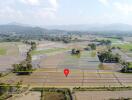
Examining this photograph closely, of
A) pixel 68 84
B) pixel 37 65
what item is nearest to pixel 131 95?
pixel 68 84

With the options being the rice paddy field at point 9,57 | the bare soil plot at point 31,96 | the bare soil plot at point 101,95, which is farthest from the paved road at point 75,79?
the rice paddy field at point 9,57

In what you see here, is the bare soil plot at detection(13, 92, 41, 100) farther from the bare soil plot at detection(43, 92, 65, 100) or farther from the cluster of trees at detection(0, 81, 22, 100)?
the cluster of trees at detection(0, 81, 22, 100)

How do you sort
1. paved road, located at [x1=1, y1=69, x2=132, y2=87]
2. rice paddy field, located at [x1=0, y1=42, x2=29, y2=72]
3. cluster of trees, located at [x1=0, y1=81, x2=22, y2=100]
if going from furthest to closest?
rice paddy field, located at [x1=0, y1=42, x2=29, y2=72] → paved road, located at [x1=1, y1=69, x2=132, y2=87] → cluster of trees, located at [x1=0, y1=81, x2=22, y2=100]

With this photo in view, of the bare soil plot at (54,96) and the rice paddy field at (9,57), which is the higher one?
the bare soil plot at (54,96)

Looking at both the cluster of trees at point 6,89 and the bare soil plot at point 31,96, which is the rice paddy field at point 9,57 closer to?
the cluster of trees at point 6,89

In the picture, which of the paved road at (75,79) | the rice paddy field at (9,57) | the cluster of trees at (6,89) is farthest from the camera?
the rice paddy field at (9,57)

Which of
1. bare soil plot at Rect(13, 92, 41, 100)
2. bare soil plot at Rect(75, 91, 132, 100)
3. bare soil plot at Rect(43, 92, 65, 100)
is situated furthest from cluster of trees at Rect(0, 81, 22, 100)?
bare soil plot at Rect(75, 91, 132, 100)

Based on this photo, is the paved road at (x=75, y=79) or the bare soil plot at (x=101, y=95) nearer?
the bare soil plot at (x=101, y=95)

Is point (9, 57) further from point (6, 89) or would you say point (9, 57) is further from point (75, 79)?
point (6, 89)

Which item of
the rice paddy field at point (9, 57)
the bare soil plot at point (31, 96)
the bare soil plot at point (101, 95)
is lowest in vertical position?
the rice paddy field at point (9, 57)

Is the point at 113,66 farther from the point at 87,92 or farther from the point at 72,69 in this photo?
the point at 87,92
